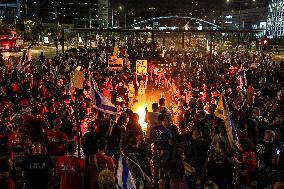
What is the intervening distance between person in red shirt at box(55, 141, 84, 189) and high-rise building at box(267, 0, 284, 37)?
420 feet

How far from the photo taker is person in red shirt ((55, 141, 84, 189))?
5840 millimetres

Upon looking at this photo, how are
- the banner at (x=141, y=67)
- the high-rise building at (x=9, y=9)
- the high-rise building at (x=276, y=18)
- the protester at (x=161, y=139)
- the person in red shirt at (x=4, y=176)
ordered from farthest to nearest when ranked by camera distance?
the high-rise building at (x=9, y=9)
the high-rise building at (x=276, y=18)
the banner at (x=141, y=67)
the protester at (x=161, y=139)
the person in red shirt at (x=4, y=176)

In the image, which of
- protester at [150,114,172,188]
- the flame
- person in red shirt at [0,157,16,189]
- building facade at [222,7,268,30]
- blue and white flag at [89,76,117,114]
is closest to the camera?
person in red shirt at [0,157,16,189]

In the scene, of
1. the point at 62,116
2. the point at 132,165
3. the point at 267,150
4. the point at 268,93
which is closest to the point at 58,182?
the point at 132,165

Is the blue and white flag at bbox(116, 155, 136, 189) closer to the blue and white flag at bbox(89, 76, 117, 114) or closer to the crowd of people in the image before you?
the crowd of people

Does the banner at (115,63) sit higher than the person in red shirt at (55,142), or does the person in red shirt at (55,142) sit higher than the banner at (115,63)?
the banner at (115,63)

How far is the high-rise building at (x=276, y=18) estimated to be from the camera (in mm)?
125562

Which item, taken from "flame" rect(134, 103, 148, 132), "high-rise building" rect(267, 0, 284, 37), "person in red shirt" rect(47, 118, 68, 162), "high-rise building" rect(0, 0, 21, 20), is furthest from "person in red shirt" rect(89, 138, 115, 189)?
"high-rise building" rect(0, 0, 21, 20)

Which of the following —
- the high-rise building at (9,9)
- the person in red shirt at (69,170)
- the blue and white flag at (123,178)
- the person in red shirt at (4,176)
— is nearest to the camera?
the blue and white flag at (123,178)

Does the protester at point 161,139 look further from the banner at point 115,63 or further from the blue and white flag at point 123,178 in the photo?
the banner at point 115,63

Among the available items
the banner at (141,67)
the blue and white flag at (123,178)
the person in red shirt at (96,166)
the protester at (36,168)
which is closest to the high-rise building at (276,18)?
the banner at (141,67)

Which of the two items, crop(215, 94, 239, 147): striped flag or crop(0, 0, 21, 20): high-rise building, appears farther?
crop(0, 0, 21, 20): high-rise building

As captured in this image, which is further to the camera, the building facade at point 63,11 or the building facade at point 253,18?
the building facade at point 63,11

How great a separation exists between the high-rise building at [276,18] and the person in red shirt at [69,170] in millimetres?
128138
